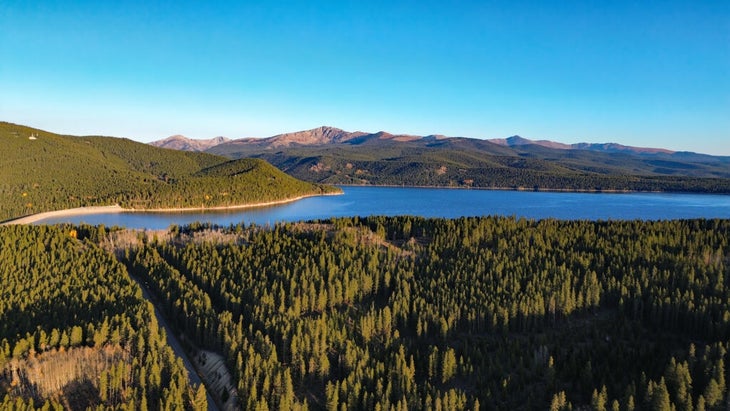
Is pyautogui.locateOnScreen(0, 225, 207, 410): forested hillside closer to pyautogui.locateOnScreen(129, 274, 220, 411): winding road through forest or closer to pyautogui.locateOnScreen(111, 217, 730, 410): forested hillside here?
pyautogui.locateOnScreen(129, 274, 220, 411): winding road through forest

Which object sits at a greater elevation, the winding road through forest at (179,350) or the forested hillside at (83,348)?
the forested hillside at (83,348)

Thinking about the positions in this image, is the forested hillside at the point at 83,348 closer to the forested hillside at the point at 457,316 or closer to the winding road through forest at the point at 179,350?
the winding road through forest at the point at 179,350

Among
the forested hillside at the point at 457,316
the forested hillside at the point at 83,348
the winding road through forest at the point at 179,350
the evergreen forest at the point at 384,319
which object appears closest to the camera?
the forested hillside at the point at 83,348

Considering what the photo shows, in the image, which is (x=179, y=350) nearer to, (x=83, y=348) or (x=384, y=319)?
(x=83, y=348)

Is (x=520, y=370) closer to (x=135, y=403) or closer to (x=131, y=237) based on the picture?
(x=135, y=403)

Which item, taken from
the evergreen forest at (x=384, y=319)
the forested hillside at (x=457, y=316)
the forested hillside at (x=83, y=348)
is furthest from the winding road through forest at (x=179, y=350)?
the forested hillside at (x=457, y=316)

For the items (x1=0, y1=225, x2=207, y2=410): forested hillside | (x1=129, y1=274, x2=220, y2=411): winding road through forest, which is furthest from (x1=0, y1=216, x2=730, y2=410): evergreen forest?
(x1=129, y1=274, x2=220, y2=411): winding road through forest

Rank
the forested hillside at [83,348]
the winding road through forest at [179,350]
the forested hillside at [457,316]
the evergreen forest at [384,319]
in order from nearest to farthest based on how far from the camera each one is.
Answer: the forested hillside at [83,348]
the evergreen forest at [384,319]
the forested hillside at [457,316]
the winding road through forest at [179,350]
